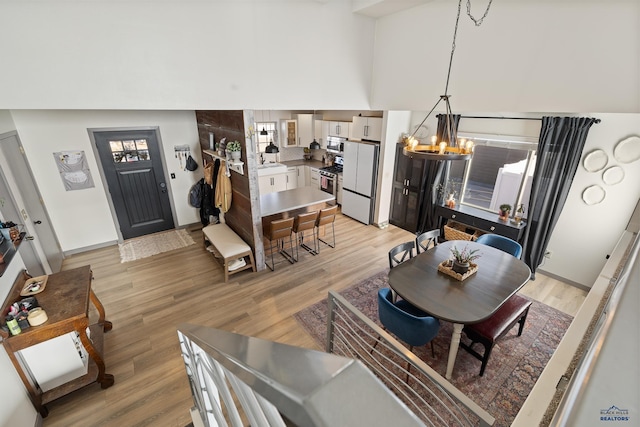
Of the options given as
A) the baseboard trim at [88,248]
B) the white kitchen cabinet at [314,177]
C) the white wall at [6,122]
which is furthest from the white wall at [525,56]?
the baseboard trim at [88,248]

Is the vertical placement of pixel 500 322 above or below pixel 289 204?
below

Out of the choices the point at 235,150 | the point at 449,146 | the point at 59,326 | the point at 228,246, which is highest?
the point at 449,146

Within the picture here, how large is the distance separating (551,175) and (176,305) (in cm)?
541

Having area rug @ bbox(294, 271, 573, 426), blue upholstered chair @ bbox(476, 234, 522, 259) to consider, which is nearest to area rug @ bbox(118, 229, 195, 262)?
area rug @ bbox(294, 271, 573, 426)

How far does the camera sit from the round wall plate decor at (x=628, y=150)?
3.24 meters

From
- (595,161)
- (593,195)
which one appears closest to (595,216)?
(593,195)

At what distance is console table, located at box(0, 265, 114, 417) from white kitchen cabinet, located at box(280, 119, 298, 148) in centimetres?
561

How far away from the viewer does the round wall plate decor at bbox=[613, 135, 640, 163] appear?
3.24 metres

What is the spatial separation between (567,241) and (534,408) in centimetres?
358

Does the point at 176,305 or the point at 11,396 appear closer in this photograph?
the point at 11,396

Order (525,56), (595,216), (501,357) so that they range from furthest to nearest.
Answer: (595,216)
(501,357)
(525,56)

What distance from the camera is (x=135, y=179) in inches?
196

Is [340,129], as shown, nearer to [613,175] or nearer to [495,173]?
[495,173]

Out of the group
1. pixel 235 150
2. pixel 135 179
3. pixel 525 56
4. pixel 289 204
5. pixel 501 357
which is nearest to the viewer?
pixel 525 56
